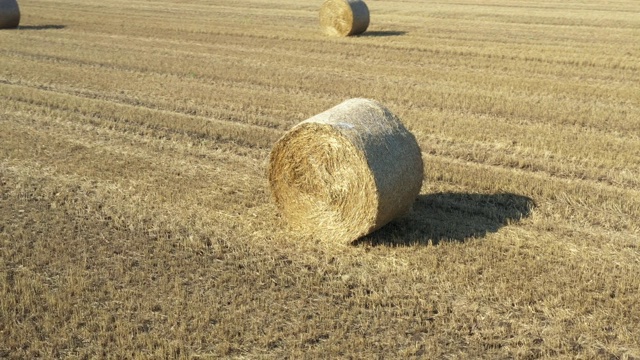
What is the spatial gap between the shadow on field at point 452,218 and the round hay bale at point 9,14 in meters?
18.0

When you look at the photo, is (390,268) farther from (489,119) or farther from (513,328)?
(489,119)

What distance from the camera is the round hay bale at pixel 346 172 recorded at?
23.8 ft

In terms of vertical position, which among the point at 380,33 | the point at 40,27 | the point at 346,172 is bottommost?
the point at 40,27

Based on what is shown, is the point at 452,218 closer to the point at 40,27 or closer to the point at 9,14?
the point at 9,14

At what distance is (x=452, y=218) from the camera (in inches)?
315

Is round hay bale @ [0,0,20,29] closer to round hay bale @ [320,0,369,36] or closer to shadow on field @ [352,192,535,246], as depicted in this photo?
round hay bale @ [320,0,369,36]

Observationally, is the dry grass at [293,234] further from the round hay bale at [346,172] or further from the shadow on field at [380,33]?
the shadow on field at [380,33]

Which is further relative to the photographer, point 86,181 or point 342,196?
point 86,181

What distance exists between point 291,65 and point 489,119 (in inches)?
243

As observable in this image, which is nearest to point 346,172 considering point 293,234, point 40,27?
point 293,234

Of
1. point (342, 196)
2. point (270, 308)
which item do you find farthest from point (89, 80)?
point (270, 308)

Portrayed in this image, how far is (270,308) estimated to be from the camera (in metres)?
6.15

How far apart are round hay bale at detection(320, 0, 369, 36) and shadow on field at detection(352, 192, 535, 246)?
12.8 meters

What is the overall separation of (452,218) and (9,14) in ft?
62.1
